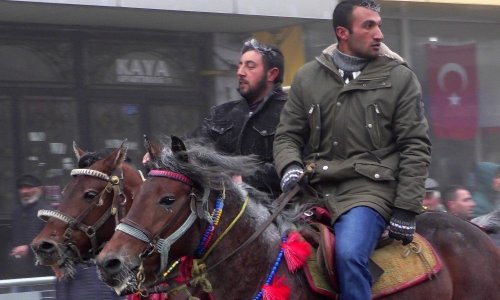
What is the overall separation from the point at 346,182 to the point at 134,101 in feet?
23.7

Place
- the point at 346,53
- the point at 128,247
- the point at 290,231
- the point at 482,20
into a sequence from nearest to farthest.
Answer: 1. the point at 128,247
2. the point at 290,231
3. the point at 346,53
4. the point at 482,20

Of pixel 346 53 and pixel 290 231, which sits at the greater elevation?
pixel 346 53

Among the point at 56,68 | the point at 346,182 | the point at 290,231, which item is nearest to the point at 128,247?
the point at 290,231

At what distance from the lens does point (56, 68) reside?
11.8 metres

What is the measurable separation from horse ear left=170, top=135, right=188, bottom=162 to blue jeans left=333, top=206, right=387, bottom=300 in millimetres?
877

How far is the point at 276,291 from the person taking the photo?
16.1ft

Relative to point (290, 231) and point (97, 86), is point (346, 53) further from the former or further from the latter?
point (97, 86)

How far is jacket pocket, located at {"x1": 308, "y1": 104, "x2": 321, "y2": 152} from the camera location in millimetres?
5418

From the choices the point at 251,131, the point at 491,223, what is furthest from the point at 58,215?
the point at 491,223

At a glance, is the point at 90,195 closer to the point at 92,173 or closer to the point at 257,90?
the point at 92,173

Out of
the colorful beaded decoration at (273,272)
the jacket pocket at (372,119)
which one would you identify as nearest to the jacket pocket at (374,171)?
the jacket pocket at (372,119)

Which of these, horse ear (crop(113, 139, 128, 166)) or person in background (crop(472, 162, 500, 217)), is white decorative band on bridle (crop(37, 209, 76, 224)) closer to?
horse ear (crop(113, 139, 128, 166))

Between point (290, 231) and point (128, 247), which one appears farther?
point (290, 231)

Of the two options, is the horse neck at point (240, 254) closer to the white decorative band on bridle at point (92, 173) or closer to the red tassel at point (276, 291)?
the red tassel at point (276, 291)
